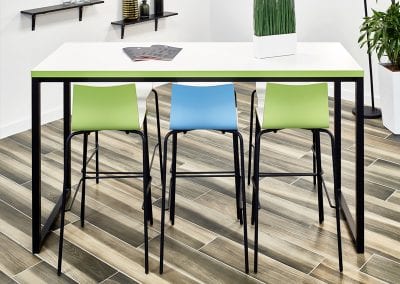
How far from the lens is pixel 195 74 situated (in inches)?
104

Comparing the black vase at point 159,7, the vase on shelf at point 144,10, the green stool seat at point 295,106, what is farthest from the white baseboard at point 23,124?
the green stool seat at point 295,106

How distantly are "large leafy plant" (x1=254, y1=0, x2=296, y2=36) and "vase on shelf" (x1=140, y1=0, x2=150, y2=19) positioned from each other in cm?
250

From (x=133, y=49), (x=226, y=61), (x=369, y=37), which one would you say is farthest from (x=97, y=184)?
(x=369, y=37)

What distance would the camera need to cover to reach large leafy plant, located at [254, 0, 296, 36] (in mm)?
2734

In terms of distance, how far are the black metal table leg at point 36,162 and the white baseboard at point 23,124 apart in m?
1.76

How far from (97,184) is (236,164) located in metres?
1.07

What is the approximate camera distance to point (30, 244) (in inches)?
116

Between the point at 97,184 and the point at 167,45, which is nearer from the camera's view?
the point at 167,45

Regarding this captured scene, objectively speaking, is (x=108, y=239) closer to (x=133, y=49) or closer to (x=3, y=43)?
(x=133, y=49)

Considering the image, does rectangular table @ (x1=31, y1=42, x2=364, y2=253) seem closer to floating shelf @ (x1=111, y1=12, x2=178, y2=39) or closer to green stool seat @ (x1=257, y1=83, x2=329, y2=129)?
green stool seat @ (x1=257, y1=83, x2=329, y2=129)

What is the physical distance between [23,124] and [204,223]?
2.03 m

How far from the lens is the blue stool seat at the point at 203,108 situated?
8.84 feet

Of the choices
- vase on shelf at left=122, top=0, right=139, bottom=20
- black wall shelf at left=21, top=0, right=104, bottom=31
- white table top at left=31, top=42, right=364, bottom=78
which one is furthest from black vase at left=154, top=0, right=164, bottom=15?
white table top at left=31, top=42, right=364, bottom=78

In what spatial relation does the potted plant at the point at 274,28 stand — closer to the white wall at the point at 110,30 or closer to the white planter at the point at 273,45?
the white planter at the point at 273,45
